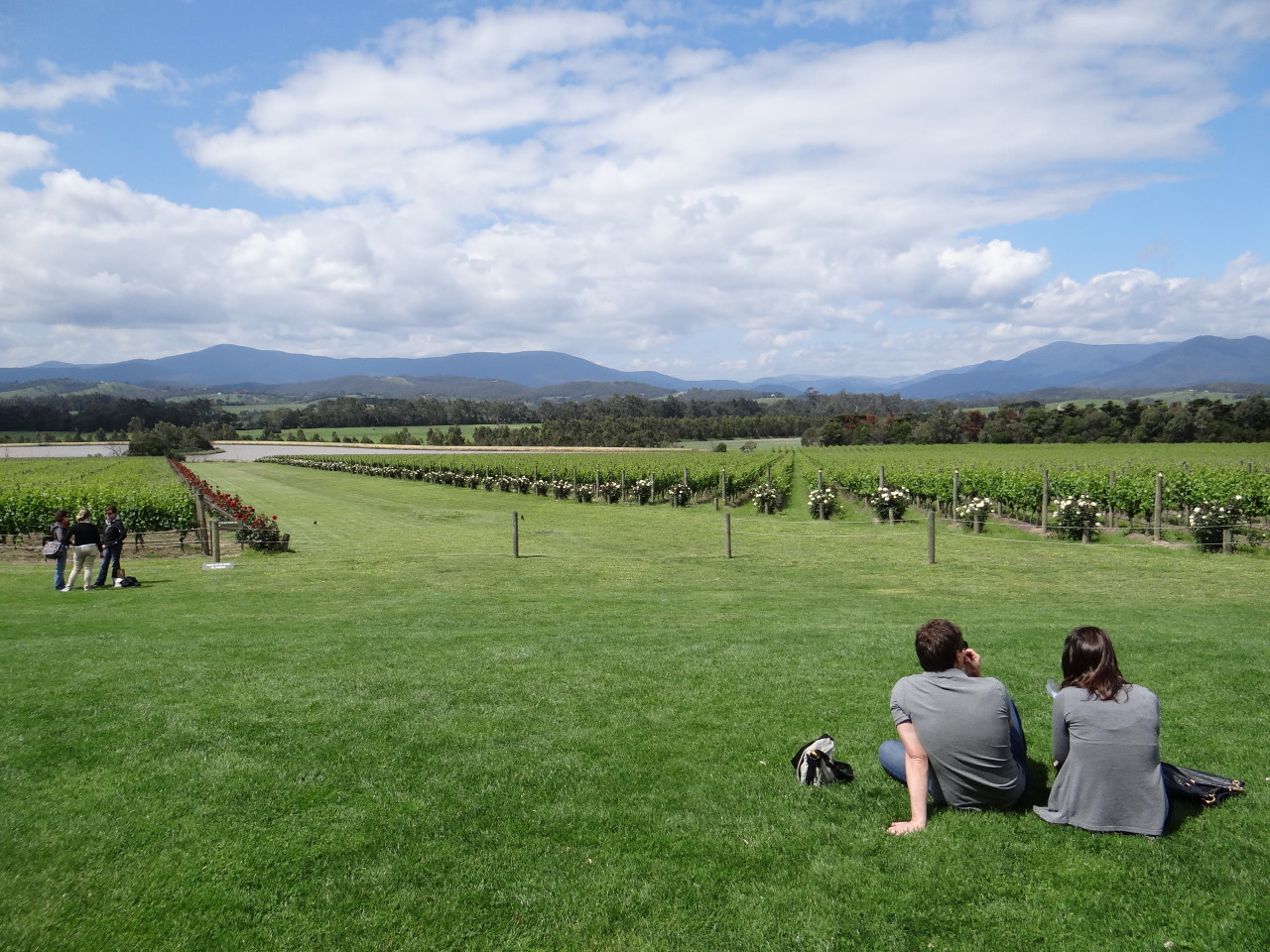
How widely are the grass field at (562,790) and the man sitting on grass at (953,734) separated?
18 centimetres

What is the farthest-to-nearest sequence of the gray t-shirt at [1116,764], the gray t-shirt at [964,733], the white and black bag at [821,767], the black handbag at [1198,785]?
the white and black bag at [821,767]
the black handbag at [1198,785]
the gray t-shirt at [964,733]
the gray t-shirt at [1116,764]

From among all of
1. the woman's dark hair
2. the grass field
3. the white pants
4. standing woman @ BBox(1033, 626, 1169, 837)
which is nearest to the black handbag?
the grass field

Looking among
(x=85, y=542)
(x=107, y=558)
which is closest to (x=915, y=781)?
(x=85, y=542)

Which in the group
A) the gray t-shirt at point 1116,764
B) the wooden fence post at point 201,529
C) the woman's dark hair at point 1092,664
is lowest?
the wooden fence post at point 201,529

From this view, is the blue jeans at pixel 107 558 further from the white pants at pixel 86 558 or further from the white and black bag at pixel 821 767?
the white and black bag at pixel 821 767

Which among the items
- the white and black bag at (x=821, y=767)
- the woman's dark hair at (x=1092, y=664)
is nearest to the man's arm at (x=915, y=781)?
the white and black bag at (x=821, y=767)

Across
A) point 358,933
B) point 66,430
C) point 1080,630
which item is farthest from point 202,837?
point 66,430

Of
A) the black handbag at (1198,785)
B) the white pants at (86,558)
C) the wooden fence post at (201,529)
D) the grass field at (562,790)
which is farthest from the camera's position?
the wooden fence post at (201,529)

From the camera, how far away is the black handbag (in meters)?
4.89

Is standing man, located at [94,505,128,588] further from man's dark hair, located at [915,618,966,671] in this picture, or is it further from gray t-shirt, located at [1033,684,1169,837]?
gray t-shirt, located at [1033,684,1169,837]

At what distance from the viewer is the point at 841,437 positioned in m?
105

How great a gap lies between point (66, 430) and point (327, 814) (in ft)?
494

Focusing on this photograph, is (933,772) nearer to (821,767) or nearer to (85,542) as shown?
(821,767)

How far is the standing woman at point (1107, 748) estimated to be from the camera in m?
4.50
